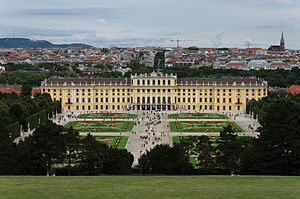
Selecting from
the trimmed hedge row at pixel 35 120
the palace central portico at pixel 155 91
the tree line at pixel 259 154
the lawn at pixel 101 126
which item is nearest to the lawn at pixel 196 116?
the palace central portico at pixel 155 91

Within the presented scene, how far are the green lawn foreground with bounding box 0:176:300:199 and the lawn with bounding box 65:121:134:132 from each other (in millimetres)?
40425

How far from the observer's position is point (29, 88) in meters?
96.9

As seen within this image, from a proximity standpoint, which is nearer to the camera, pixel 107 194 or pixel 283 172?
pixel 107 194

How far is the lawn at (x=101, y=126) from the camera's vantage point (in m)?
63.5

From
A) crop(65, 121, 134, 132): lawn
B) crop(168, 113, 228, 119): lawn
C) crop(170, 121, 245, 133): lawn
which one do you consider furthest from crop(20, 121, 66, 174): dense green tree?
crop(168, 113, 228, 119): lawn

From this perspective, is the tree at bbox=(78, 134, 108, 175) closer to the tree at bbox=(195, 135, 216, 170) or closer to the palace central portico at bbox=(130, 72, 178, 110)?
the tree at bbox=(195, 135, 216, 170)

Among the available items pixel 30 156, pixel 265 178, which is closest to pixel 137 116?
pixel 30 156

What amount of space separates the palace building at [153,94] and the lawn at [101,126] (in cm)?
2072

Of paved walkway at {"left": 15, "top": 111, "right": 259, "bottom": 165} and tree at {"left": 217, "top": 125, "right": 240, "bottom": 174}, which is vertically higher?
tree at {"left": 217, "top": 125, "right": 240, "bottom": 174}

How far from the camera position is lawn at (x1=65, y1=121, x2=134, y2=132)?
208 ft

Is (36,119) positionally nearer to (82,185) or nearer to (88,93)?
(88,93)

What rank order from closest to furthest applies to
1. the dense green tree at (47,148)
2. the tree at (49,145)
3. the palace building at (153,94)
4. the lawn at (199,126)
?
1. the dense green tree at (47,148)
2. the tree at (49,145)
3. the lawn at (199,126)
4. the palace building at (153,94)

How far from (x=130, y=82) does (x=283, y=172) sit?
6610cm

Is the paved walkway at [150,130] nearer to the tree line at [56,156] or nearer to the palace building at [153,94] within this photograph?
the palace building at [153,94]
